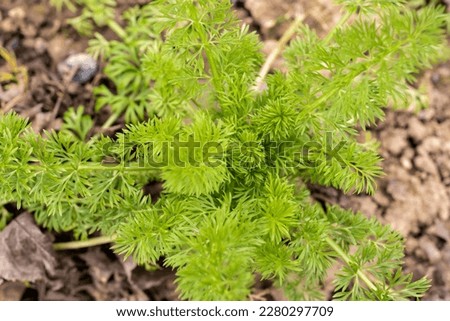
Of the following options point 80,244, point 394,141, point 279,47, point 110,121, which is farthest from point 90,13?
point 394,141

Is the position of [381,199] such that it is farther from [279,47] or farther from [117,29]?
[117,29]

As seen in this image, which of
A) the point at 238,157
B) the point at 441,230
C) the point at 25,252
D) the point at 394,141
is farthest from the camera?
the point at 394,141

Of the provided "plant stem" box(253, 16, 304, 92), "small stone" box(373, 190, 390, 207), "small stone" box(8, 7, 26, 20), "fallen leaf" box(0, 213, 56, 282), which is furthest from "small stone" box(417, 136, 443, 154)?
"small stone" box(8, 7, 26, 20)

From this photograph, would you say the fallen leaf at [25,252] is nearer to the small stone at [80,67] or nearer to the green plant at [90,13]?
the small stone at [80,67]

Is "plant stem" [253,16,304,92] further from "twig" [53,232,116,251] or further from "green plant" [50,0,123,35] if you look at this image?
"twig" [53,232,116,251]
